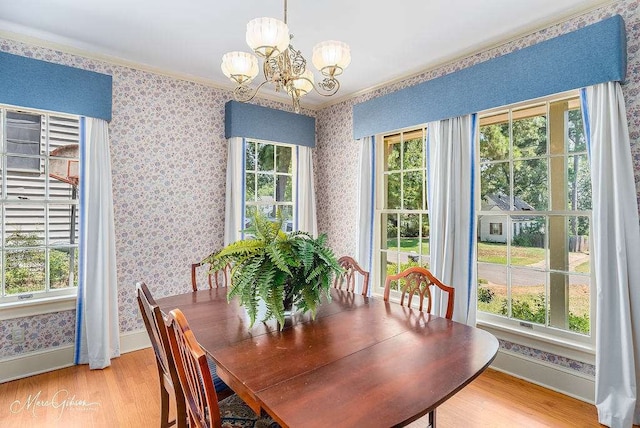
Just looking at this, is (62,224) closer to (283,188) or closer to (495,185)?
(283,188)

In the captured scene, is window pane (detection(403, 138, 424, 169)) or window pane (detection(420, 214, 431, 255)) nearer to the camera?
window pane (detection(420, 214, 431, 255))

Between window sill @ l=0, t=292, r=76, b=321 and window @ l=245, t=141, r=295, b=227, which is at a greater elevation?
window @ l=245, t=141, r=295, b=227

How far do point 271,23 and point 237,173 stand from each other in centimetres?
225

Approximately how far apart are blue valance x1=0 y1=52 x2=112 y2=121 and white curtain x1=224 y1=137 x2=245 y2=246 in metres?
1.20

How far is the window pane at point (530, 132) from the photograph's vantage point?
2678mm

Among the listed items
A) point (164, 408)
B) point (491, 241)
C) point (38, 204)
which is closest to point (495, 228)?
point (491, 241)

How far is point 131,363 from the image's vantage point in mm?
2980

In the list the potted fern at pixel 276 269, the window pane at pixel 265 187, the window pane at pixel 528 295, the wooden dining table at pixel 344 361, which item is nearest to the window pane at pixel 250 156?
the window pane at pixel 265 187

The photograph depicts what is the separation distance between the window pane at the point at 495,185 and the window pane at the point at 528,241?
18 centimetres

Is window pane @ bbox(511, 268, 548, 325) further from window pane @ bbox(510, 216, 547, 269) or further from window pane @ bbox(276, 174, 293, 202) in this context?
window pane @ bbox(276, 174, 293, 202)

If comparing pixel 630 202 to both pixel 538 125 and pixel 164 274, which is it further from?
pixel 164 274

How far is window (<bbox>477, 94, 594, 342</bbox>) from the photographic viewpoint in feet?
8.23

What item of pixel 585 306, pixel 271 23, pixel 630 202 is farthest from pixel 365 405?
pixel 585 306

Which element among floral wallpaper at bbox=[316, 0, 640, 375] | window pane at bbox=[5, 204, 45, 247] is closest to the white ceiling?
floral wallpaper at bbox=[316, 0, 640, 375]
